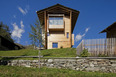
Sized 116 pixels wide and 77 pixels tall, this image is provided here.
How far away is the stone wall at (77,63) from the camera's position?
7.80 metres

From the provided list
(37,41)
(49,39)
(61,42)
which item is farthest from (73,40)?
(37,41)

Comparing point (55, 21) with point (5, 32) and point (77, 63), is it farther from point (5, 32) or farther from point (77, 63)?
point (5, 32)

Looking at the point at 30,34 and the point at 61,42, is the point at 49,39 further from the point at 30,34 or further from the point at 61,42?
the point at 30,34

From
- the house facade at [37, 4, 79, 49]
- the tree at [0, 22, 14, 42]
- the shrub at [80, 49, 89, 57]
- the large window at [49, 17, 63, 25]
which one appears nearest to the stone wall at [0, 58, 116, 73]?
the shrub at [80, 49, 89, 57]

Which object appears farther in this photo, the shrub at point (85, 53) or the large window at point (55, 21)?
the large window at point (55, 21)

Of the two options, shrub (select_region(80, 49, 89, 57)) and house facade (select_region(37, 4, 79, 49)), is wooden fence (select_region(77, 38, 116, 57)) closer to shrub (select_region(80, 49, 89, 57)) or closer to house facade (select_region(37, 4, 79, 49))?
shrub (select_region(80, 49, 89, 57))

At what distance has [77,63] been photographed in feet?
27.0

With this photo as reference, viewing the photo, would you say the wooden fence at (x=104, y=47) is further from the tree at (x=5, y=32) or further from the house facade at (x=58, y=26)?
the tree at (x=5, y=32)

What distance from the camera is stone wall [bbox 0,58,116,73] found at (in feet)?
25.6

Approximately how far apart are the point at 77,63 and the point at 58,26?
13026mm

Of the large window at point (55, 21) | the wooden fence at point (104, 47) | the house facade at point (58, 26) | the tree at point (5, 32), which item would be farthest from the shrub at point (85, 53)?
the tree at point (5, 32)

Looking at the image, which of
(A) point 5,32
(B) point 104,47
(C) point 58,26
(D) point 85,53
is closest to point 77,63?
(D) point 85,53

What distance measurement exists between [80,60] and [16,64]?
21.6 feet

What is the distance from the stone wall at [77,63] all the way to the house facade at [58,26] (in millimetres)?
11353
